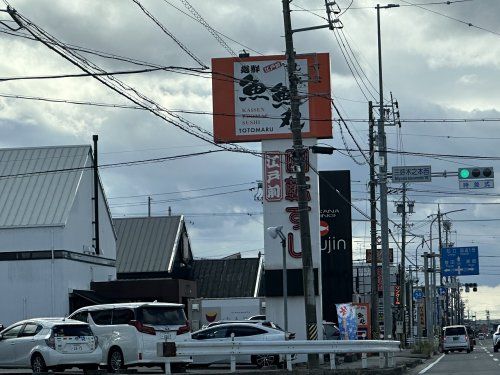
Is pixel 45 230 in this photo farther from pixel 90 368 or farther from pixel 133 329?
pixel 133 329

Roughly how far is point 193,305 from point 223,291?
1764cm

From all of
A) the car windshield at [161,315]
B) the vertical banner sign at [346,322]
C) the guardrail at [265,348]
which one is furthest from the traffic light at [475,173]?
the car windshield at [161,315]

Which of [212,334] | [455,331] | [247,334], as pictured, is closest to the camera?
[247,334]

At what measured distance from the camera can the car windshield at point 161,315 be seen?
26.7 metres

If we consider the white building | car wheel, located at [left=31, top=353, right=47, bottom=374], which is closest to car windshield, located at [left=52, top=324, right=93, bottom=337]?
car wheel, located at [left=31, top=353, right=47, bottom=374]

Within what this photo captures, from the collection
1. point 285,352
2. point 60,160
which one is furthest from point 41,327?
point 60,160

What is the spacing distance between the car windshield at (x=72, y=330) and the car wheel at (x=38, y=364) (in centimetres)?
76

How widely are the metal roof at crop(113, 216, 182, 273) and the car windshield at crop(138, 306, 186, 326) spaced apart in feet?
110

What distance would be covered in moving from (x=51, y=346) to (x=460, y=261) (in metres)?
48.0

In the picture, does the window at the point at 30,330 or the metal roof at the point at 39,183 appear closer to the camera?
the window at the point at 30,330

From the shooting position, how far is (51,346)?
25.2 metres

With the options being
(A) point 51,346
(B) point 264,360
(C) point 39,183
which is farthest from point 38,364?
(C) point 39,183

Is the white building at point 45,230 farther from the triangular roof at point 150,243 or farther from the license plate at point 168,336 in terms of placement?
the license plate at point 168,336

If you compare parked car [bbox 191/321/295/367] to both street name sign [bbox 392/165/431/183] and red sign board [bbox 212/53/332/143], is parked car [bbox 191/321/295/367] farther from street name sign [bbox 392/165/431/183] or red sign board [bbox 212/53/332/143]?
red sign board [bbox 212/53/332/143]
